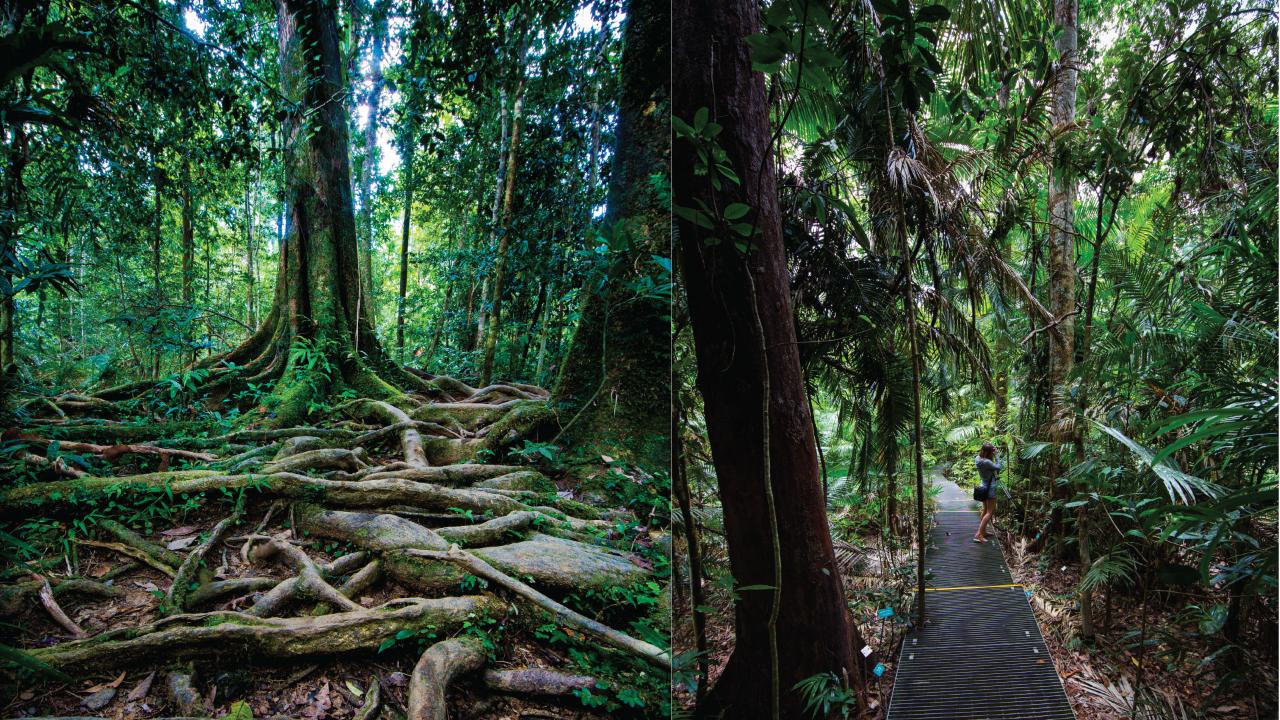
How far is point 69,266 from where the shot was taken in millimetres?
1202

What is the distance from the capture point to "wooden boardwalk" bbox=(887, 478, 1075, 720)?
90.3 inches

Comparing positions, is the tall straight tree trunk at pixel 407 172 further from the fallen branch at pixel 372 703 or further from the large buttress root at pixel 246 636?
the fallen branch at pixel 372 703

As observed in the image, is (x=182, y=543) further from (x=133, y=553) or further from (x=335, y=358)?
(x=335, y=358)

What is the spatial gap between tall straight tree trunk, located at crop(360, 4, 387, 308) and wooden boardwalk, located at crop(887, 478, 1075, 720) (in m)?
2.52

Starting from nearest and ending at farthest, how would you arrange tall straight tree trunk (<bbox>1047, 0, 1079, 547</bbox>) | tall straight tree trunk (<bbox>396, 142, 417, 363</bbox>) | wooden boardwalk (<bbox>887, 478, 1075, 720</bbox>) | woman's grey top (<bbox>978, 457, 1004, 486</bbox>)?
tall straight tree trunk (<bbox>396, 142, 417, 363</bbox>), wooden boardwalk (<bbox>887, 478, 1075, 720</bbox>), tall straight tree trunk (<bbox>1047, 0, 1079, 547</bbox>), woman's grey top (<bbox>978, 457, 1004, 486</bbox>)

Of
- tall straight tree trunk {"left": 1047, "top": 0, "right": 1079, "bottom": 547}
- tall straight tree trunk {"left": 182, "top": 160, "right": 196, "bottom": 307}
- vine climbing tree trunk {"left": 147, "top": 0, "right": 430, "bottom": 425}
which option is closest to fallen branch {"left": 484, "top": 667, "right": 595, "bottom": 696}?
vine climbing tree trunk {"left": 147, "top": 0, "right": 430, "bottom": 425}

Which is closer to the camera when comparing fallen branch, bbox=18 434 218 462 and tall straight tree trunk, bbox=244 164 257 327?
fallen branch, bbox=18 434 218 462

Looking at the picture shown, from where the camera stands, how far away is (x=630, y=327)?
1620 millimetres

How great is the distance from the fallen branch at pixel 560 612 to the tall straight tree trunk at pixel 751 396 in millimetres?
457

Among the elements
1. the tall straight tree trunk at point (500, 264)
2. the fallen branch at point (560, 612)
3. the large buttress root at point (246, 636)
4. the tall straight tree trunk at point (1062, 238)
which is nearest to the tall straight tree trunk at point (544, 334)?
the tall straight tree trunk at point (500, 264)

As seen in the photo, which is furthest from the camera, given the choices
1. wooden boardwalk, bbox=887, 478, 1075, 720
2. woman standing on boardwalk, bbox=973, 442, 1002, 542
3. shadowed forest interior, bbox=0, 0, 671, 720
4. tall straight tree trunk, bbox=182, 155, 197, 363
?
woman standing on boardwalk, bbox=973, 442, 1002, 542

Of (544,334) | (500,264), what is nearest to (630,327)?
(544,334)

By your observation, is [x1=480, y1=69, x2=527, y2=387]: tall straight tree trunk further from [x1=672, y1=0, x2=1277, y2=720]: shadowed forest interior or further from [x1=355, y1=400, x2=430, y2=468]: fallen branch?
[x1=672, y1=0, x2=1277, y2=720]: shadowed forest interior

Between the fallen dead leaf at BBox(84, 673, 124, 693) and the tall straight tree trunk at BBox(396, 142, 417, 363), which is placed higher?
the tall straight tree trunk at BBox(396, 142, 417, 363)
